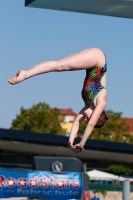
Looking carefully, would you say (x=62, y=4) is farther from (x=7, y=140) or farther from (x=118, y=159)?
(x=118, y=159)

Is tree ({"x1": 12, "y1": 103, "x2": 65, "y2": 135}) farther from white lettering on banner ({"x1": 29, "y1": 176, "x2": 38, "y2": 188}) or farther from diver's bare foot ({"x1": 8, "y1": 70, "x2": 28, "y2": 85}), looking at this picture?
diver's bare foot ({"x1": 8, "y1": 70, "x2": 28, "y2": 85})

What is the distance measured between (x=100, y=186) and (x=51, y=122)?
180ft

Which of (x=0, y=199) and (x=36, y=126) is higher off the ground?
(x=36, y=126)

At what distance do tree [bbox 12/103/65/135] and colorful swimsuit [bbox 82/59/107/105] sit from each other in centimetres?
7233

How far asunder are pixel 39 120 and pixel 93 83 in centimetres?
7378

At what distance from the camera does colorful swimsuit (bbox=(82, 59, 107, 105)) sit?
846 cm

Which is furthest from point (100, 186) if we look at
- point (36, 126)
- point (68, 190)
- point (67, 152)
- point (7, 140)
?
point (36, 126)

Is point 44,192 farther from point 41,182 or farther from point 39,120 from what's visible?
point 39,120

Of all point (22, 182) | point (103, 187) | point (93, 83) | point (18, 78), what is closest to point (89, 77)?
point (93, 83)

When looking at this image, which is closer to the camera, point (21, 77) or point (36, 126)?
point (21, 77)

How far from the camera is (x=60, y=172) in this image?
21297 mm

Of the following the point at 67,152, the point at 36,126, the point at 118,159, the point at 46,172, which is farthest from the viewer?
the point at 36,126

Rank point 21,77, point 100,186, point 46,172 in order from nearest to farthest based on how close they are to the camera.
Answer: point 21,77 < point 46,172 < point 100,186

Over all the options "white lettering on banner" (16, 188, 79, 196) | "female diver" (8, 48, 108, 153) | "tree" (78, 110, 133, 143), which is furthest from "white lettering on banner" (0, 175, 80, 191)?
"tree" (78, 110, 133, 143)
